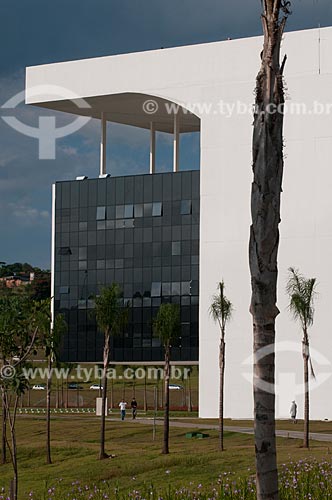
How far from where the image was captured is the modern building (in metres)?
55.5

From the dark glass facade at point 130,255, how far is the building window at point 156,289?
0.12 ft

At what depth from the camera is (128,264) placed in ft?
212

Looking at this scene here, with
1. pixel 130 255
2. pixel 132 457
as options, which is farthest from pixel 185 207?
pixel 132 457

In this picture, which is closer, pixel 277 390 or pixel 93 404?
pixel 277 390

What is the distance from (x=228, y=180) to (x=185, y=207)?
5.25 metres

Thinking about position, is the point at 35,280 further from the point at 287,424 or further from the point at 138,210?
the point at 287,424

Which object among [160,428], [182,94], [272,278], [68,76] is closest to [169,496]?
[272,278]

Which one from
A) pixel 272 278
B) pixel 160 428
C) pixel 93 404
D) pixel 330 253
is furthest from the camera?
pixel 93 404

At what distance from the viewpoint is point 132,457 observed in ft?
120

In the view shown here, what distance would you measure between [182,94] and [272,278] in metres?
48.3

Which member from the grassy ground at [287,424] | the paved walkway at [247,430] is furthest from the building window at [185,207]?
the paved walkway at [247,430]

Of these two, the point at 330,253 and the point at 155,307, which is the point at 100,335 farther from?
the point at 330,253
